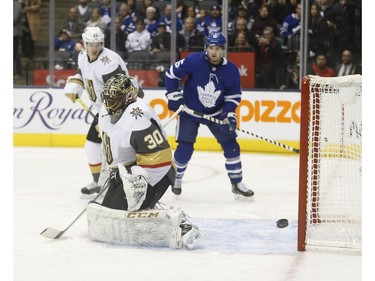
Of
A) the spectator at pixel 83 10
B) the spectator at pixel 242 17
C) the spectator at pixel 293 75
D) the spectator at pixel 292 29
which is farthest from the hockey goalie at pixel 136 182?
the spectator at pixel 83 10

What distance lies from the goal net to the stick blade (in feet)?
4.02

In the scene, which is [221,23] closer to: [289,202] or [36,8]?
[36,8]

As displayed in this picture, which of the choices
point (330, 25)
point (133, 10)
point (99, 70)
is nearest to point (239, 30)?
point (330, 25)

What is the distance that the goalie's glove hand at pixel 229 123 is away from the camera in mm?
5910

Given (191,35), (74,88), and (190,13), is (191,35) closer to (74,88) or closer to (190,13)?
(190,13)

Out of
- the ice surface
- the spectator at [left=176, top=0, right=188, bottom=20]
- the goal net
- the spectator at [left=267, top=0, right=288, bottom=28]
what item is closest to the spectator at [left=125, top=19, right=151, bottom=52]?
the spectator at [left=176, top=0, right=188, bottom=20]

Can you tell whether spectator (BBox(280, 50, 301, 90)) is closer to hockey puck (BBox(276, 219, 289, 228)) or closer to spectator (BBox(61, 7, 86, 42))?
spectator (BBox(61, 7, 86, 42))

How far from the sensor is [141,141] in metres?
4.27

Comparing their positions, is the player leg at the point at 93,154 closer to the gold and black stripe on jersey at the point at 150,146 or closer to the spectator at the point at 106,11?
the gold and black stripe on jersey at the point at 150,146

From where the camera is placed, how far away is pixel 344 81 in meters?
4.31

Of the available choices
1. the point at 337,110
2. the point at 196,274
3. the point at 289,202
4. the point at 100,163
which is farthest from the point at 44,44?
the point at 196,274

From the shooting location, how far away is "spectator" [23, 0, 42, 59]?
9.79 metres

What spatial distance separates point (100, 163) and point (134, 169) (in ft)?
6.27

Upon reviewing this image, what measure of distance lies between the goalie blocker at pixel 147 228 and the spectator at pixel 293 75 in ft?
15.9
